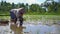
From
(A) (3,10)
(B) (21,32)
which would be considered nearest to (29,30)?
(B) (21,32)

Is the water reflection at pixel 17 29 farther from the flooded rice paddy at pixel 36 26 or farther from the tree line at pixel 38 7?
the tree line at pixel 38 7

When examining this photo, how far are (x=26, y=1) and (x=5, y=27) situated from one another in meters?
0.30

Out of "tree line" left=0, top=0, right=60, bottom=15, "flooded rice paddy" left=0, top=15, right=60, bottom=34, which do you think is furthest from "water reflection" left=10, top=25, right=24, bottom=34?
"tree line" left=0, top=0, right=60, bottom=15

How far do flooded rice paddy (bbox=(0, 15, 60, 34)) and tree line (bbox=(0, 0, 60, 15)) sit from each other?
0.15 feet

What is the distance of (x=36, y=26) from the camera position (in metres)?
1.11

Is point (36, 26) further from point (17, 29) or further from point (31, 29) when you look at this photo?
point (17, 29)

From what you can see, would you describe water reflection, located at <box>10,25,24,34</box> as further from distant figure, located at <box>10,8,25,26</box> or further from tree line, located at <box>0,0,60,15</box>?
tree line, located at <box>0,0,60,15</box>

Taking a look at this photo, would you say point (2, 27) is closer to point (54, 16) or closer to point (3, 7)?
point (3, 7)

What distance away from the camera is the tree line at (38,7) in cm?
111

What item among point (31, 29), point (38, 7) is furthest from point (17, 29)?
point (38, 7)

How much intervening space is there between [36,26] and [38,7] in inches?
6.9

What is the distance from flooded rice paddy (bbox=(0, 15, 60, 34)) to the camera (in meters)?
1.10

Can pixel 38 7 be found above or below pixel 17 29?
above

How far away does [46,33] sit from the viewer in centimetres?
110
